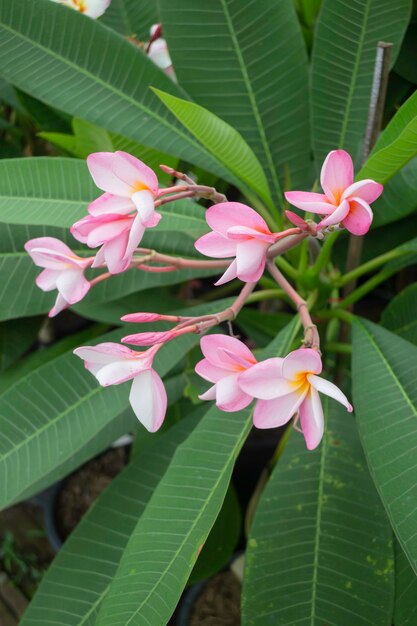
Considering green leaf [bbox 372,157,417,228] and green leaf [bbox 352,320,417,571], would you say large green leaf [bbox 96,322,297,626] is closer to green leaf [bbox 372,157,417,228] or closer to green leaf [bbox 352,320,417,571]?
green leaf [bbox 352,320,417,571]

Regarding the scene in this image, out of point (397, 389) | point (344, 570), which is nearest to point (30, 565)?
point (344, 570)

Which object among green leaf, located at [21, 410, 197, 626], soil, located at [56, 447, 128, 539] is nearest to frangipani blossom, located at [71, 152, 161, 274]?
green leaf, located at [21, 410, 197, 626]

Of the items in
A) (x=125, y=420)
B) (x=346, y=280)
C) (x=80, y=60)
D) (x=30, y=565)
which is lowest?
(x=30, y=565)

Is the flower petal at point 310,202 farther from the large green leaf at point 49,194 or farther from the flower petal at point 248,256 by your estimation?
the large green leaf at point 49,194

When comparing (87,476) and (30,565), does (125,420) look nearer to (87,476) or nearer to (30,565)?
(87,476)

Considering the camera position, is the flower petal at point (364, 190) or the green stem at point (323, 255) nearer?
the flower petal at point (364, 190)

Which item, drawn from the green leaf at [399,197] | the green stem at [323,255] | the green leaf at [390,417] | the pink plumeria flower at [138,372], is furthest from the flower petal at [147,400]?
the green leaf at [399,197]
